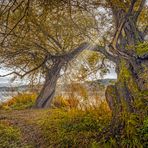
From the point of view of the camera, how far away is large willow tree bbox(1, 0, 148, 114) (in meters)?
5.25

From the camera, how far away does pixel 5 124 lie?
24.5 feet

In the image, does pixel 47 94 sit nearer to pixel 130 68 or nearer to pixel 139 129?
pixel 130 68

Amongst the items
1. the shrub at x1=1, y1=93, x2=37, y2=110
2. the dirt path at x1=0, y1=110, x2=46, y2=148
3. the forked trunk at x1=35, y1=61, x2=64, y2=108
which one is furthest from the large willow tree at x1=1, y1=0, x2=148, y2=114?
the shrub at x1=1, y1=93, x2=37, y2=110

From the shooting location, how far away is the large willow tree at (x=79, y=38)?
17.2 feet

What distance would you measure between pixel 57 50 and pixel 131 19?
5.22 meters

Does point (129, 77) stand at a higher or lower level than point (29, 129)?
higher

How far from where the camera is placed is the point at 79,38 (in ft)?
32.7

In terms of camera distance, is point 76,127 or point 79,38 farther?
point 79,38

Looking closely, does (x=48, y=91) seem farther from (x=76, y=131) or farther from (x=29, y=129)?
(x=76, y=131)

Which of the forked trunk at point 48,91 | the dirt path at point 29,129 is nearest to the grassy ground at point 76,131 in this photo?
the dirt path at point 29,129

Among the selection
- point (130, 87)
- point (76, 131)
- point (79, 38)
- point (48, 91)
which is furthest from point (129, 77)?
point (48, 91)

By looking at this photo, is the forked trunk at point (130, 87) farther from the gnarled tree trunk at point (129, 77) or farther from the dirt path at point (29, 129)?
the dirt path at point (29, 129)

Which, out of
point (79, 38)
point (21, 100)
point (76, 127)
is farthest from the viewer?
point (21, 100)

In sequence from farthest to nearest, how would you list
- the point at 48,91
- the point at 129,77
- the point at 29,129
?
the point at 48,91
the point at 29,129
the point at 129,77
